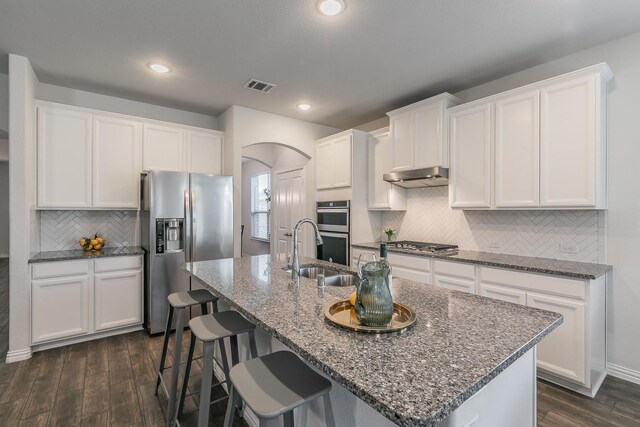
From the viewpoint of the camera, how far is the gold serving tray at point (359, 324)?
1.13 meters

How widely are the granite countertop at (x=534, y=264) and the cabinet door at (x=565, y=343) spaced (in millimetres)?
202

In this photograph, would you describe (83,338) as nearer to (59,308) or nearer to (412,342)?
(59,308)

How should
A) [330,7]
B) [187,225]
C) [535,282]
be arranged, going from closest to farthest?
[330,7], [535,282], [187,225]

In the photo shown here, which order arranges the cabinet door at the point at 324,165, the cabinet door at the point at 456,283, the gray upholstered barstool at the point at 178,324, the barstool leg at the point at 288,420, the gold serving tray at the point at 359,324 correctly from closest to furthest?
1. the gold serving tray at the point at 359,324
2. the barstool leg at the point at 288,420
3. the gray upholstered barstool at the point at 178,324
4. the cabinet door at the point at 456,283
5. the cabinet door at the point at 324,165

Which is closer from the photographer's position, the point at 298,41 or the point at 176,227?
the point at 298,41

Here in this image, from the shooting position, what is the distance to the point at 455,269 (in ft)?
9.66

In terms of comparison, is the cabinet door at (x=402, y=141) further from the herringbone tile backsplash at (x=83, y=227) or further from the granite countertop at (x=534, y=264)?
the herringbone tile backsplash at (x=83, y=227)

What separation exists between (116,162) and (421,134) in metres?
3.39

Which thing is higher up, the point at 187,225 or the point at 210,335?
the point at 187,225

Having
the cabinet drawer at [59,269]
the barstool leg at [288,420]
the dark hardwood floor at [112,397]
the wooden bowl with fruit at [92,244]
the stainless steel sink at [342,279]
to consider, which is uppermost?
the wooden bowl with fruit at [92,244]

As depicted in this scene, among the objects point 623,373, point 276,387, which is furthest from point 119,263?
point 623,373

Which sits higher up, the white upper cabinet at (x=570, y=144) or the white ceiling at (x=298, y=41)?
the white ceiling at (x=298, y=41)

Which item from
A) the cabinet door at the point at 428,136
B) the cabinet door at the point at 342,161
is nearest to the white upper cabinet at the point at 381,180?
the cabinet door at the point at 342,161

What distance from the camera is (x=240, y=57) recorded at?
110 inches
